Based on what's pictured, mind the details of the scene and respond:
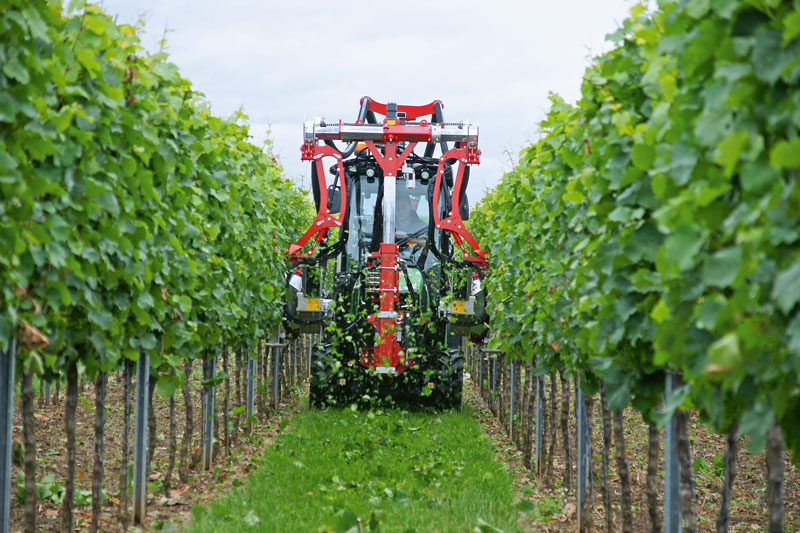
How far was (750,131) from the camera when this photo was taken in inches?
80.7

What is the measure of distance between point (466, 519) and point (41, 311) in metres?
3.28

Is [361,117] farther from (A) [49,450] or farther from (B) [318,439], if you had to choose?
(A) [49,450]

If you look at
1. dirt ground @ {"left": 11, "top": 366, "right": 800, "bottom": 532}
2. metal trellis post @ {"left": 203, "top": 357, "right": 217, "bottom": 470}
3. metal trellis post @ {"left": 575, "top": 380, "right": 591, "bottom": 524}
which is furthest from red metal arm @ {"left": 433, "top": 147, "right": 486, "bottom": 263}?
metal trellis post @ {"left": 575, "top": 380, "right": 591, "bottom": 524}

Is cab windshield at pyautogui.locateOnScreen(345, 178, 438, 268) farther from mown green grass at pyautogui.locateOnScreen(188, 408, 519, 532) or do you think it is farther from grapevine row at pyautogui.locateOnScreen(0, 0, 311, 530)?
grapevine row at pyautogui.locateOnScreen(0, 0, 311, 530)

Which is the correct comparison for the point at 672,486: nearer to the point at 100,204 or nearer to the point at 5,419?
the point at 100,204

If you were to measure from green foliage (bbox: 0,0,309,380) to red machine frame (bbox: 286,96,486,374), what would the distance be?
3033 millimetres

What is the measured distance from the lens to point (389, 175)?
980cm

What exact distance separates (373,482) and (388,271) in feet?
9.98

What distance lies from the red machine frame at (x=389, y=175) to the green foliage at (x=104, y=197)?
3033 mm

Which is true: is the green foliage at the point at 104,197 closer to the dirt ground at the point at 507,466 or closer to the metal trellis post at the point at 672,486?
the dirt ground at the point at 507,466

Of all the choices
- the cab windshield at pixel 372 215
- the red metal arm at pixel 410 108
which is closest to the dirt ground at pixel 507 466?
the cab windshield at pixel 372 215

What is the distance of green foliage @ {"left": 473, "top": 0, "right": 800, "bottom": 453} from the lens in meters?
1.95

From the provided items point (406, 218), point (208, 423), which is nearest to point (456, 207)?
point (406, 218)

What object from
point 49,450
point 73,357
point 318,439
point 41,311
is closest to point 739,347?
point 41,311
